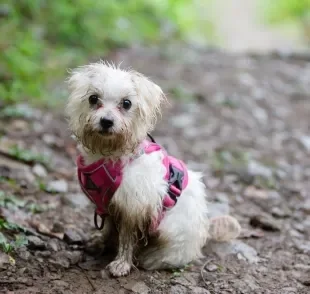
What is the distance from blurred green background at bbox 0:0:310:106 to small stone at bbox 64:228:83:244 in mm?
3311

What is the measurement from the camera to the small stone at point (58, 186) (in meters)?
5.38

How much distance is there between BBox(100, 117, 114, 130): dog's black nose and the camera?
351cm

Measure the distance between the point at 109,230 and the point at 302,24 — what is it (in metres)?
14.3

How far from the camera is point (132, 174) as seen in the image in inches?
149

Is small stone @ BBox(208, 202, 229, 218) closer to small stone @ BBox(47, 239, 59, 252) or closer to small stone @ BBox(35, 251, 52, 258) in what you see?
small stone @ BBox(47, 239, 59, 252)

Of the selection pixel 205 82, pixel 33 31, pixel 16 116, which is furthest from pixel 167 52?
pixel 16 116

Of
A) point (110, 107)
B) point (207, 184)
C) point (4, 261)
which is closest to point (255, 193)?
point (207, 184)

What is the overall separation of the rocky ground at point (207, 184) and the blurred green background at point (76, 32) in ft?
2.20

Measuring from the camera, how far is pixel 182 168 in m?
4.19

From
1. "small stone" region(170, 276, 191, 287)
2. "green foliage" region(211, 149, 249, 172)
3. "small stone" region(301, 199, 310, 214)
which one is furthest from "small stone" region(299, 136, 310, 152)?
"small stone" region(170, 276, 191, 287)

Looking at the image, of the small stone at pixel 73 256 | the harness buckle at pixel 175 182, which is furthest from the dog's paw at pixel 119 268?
the harness buckle at pixel 175 182

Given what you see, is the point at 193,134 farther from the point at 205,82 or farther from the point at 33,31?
the point at 33,31

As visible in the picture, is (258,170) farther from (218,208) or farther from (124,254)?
(124,254)

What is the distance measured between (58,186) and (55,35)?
17.5 feet
